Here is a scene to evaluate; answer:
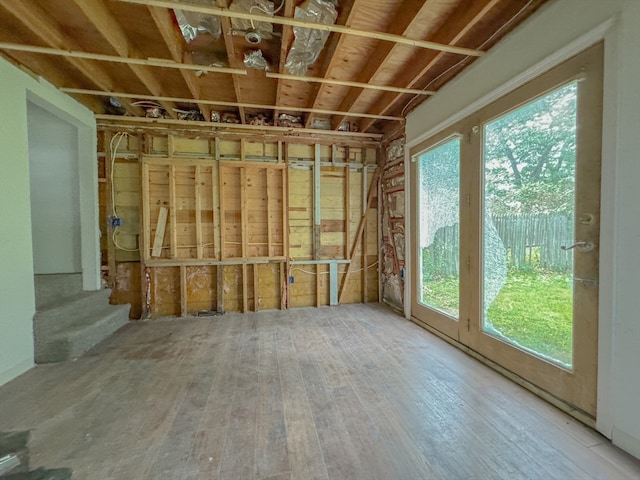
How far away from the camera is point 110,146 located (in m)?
4.12

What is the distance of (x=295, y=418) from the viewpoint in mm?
1896

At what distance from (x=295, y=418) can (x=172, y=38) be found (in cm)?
318

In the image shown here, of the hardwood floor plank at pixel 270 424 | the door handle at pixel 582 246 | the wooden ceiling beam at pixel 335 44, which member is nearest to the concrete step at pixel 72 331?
the hardwood floor plank at pixel 270 424

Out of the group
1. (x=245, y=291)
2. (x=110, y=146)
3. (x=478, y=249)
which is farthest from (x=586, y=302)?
(x=110, y=146)

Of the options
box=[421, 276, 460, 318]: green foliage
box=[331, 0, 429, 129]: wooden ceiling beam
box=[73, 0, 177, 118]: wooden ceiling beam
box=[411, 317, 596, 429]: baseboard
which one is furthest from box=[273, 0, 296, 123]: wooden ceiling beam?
box=[411, 317, 596, 429]: baseboard

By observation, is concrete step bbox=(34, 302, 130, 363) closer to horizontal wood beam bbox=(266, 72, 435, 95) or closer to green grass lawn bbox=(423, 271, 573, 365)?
horizontal wood beam bbox=(266, 72, 435, 95)

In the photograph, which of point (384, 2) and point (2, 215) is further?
point (2, 215)

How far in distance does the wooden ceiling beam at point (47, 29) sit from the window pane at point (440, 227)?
3.84 meters

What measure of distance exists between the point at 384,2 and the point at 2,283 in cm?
392

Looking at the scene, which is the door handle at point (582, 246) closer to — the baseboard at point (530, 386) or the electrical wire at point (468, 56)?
the baseboard at point (530, 386)

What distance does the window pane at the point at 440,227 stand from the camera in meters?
3.13

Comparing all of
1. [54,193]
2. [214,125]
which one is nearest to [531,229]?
[214,125]

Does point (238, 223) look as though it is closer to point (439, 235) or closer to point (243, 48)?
point (243, 48)

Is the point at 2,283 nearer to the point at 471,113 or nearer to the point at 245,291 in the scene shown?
the point at 245,291
